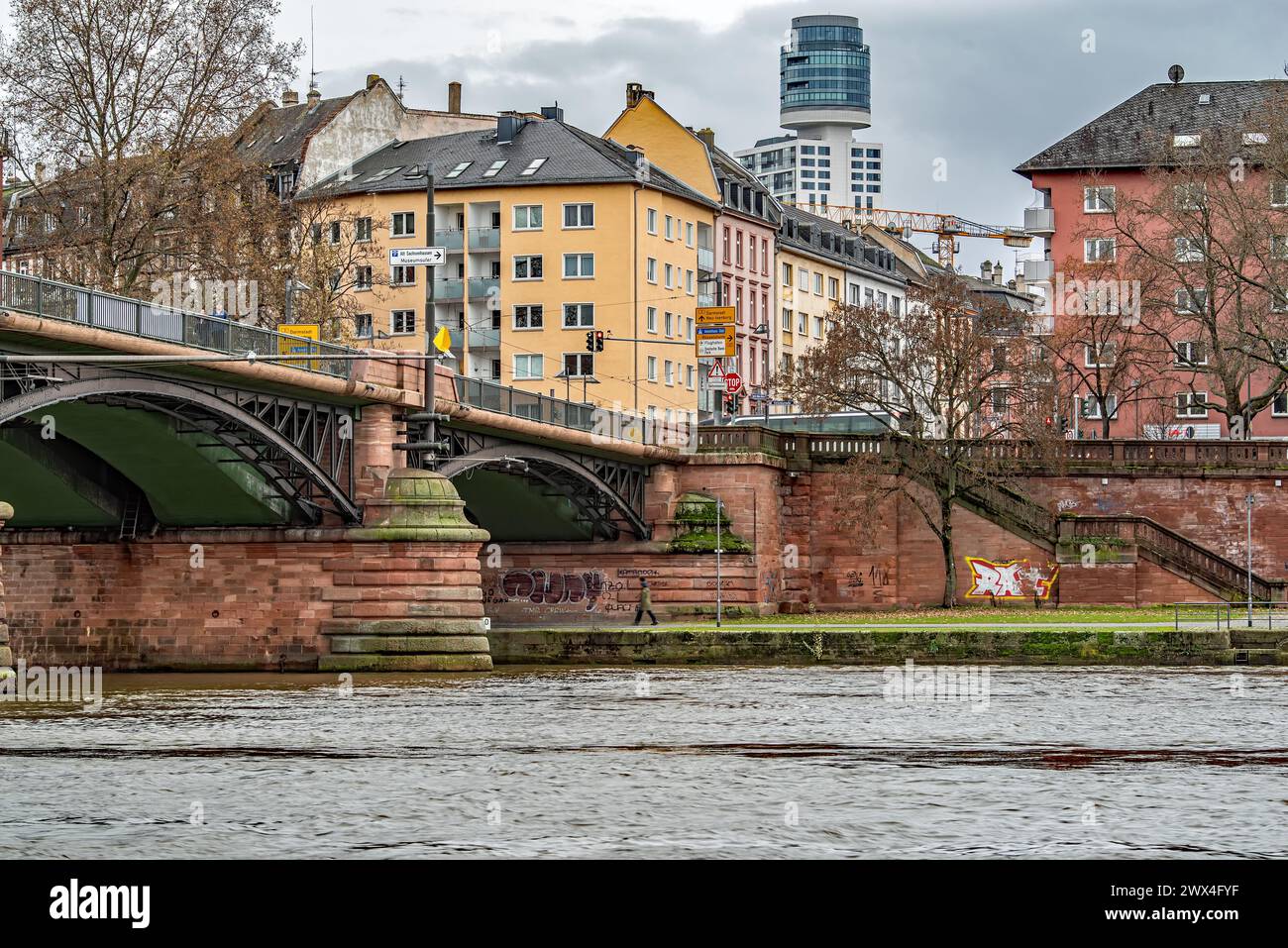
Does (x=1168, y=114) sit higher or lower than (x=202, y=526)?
higher

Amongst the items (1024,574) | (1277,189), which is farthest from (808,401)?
(1277,189)

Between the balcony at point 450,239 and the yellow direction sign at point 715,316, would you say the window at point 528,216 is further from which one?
the yellow direction sign at point 715,316

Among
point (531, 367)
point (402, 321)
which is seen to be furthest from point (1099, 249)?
point (402, 321)

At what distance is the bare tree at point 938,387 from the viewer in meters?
68.5

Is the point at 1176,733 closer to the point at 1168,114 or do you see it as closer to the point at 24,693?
the point at 24,693

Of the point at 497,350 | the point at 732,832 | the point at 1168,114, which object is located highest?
the point at 1168,114

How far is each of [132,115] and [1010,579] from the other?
30.2 metres

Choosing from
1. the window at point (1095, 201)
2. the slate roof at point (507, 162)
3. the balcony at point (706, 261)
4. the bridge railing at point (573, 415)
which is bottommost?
the bridge railing at point (573, 415)

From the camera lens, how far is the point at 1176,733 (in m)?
32.9

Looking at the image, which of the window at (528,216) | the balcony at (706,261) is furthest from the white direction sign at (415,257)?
the balcony at (706,261)

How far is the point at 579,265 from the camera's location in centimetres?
9206

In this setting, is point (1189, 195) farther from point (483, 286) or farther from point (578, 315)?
point (483, 286)

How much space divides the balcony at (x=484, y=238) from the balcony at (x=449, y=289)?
1.57 m

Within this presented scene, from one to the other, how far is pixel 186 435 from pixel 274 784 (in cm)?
2174
